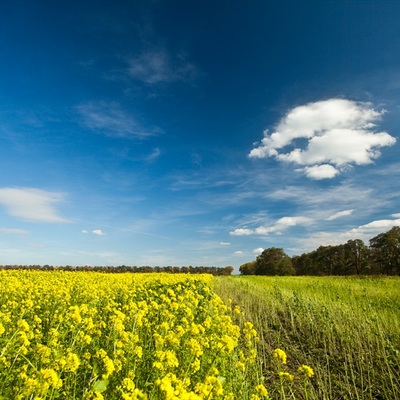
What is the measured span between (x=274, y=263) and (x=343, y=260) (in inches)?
647

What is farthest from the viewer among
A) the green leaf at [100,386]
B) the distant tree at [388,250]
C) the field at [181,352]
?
the distant tree at [388,250]

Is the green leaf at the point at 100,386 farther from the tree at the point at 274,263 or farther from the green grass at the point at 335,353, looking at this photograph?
the tree at the point at 274,263

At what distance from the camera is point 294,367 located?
24.8 ft

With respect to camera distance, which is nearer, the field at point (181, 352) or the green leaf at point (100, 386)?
the green leaf at point (100, 386)

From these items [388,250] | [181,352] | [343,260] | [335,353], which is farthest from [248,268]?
[181,352]

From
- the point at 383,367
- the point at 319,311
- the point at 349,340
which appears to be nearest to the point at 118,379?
the point at 383,367

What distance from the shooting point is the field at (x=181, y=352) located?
3.61 m

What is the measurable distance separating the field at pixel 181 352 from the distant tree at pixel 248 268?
245 feet

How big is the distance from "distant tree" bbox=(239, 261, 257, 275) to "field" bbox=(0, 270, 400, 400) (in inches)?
2938

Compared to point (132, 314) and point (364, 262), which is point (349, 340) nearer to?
point (132, 314)

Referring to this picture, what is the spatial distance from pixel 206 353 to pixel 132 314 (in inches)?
84.5

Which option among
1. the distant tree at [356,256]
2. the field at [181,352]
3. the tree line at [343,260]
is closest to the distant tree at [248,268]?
the tree line at [343,260]

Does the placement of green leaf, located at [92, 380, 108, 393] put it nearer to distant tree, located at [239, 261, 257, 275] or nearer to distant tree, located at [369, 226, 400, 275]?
distant tree, located at [369, 226, 400, 275]

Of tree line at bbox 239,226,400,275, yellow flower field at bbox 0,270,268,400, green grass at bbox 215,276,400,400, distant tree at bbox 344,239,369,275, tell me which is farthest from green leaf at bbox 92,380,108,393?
distant tree at bbox 344,239,369,275
